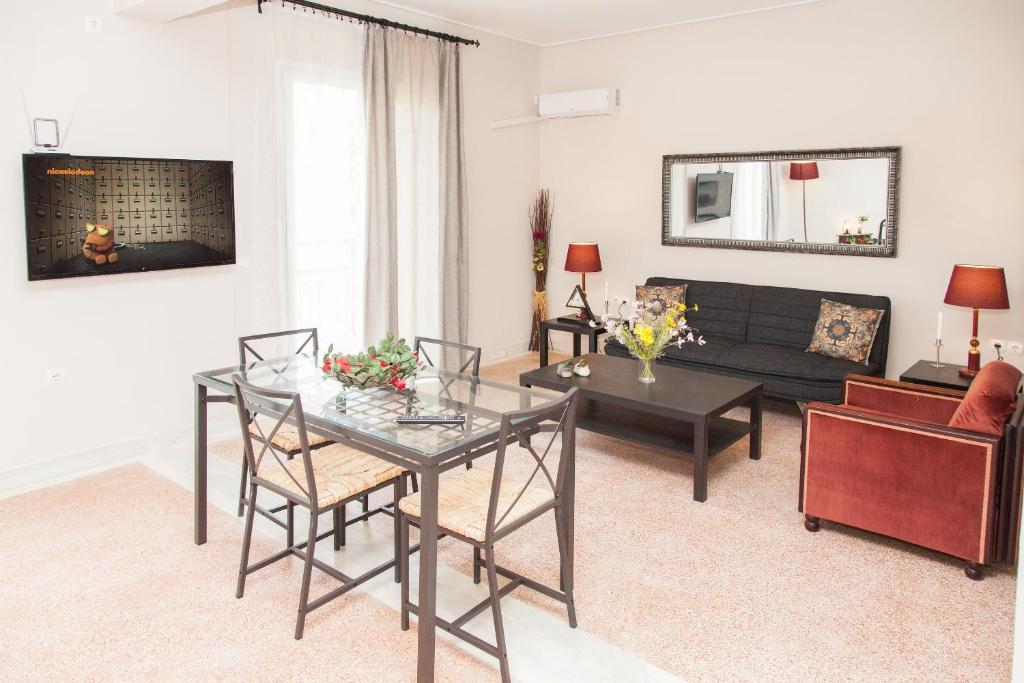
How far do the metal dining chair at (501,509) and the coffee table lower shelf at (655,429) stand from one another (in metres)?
1.42

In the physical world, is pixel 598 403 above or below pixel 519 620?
above

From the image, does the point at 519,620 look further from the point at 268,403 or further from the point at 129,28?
the point at 129,28

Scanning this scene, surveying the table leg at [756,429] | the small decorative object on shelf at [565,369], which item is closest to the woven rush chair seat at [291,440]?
the small decorative object on shelf at [565,369]

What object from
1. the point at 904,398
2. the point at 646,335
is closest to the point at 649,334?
the point at 646,335

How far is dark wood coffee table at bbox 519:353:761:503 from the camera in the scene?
413 cm

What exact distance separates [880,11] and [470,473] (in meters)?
4.60

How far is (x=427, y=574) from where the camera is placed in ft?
8.23

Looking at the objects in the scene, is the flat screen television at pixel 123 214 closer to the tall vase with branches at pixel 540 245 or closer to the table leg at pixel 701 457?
the table leg at pixel 701 457

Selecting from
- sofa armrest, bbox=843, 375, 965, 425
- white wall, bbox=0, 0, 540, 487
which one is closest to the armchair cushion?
sofa armrest, bbox=843, 375, 965, 425

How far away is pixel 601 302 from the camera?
287 inches

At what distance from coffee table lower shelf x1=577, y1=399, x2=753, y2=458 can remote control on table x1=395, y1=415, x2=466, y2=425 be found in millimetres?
1751

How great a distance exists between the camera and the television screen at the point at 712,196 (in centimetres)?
632

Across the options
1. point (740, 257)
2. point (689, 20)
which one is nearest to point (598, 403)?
point (740, 257)

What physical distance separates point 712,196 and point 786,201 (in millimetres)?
635
